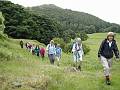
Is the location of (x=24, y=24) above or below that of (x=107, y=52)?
below

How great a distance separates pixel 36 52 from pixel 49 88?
96.4 feet

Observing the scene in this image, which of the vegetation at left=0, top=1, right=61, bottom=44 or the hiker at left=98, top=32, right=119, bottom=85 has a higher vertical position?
the hiker at left=98, top=32, right=119, bottom=85

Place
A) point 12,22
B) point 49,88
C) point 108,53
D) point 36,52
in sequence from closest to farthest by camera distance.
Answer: point 49,88 → point 108,53 → point 36,52 → point 12,22

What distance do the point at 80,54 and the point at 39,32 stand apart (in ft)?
269

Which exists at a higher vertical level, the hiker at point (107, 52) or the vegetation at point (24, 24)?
the hiker at point (107, 52)

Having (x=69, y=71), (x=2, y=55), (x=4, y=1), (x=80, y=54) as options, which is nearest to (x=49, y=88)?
(x=69, y=71)

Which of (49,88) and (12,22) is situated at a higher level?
(49,88)

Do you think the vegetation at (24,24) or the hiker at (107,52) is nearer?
the hiker at (107,52)

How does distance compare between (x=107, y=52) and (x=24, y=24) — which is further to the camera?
(x=24, y=24)

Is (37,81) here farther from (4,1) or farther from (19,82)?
(4,1)

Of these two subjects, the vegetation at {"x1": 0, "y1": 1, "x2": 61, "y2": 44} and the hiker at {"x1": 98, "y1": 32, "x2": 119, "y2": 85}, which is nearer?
the hiker at {"x1": 98, "y1": 32, "x2": 119, "y2": 85}

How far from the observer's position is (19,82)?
517 inches

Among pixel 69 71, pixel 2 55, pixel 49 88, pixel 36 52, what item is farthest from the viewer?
pixel 36 52

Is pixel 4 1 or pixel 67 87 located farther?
pixel 4 1
